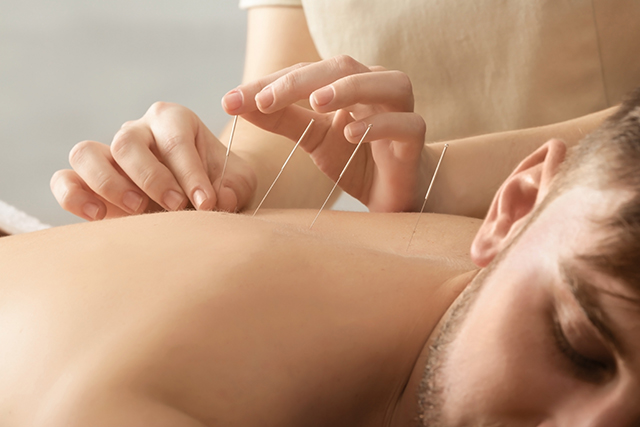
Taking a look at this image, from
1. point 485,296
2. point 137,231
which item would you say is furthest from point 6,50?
point 485,296

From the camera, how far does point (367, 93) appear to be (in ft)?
3.19

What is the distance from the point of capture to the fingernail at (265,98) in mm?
928

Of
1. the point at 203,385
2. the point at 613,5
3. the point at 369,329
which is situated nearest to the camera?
the point at 203,385

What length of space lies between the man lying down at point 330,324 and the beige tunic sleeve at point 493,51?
73cm

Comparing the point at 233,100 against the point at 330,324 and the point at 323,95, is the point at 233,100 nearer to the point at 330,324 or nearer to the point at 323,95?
the point at 323,95

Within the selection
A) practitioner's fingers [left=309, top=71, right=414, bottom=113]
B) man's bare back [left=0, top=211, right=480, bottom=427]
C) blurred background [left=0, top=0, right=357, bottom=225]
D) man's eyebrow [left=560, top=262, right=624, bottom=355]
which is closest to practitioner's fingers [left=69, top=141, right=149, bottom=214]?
man's bare back [left=0, top=211, right=480, bottom=427]

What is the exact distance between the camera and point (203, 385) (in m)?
0.60

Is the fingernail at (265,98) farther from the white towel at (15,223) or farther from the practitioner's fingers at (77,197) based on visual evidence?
the white towel at (15,223)

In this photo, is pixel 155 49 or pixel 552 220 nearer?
pixel 552 220

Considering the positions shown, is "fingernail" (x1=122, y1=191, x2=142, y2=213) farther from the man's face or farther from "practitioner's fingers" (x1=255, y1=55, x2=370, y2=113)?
the man's face

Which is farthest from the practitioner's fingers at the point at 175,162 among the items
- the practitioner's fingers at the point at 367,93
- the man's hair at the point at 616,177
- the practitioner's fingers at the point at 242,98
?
the man's hair at the point at 616,177

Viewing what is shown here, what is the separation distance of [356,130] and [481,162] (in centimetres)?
40

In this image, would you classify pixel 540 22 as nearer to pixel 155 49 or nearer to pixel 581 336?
pixel 581 336

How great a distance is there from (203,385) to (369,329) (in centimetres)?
20
